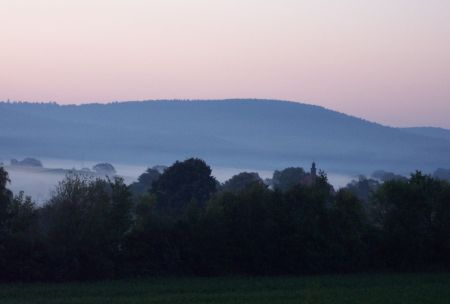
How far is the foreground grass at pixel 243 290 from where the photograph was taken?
84.2 feet

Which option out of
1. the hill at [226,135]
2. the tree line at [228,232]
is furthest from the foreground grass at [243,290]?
the hill at [226,135]

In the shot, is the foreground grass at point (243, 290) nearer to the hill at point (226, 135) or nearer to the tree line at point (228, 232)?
the tree line at point (228, 232)

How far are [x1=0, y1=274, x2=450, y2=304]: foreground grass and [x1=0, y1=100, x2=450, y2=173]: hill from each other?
103m

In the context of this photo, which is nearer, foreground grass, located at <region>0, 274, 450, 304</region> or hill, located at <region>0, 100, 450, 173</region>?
foreground grass, located at <region>0, 274, 450, 304</region>

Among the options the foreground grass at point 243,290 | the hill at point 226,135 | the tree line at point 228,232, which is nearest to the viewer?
the foreground grass at point 243,290

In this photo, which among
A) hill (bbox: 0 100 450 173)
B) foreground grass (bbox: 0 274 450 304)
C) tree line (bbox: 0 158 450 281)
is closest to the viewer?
foreground grass (bbox: 0 274 450 304)

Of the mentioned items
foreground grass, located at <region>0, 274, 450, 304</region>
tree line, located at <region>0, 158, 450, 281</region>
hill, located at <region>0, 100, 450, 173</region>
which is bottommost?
foreground grass, located at <region>0, 274, 450, 304</region>

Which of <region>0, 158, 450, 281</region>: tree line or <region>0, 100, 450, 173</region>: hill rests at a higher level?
<region>0, 100, 450, 173</region>: hill

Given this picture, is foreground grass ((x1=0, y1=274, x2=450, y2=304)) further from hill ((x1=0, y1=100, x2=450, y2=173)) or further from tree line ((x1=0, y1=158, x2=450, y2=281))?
hill ((x1=0, y1=100, x2=450, y2=173))

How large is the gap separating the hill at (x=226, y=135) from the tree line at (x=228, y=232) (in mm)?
97063

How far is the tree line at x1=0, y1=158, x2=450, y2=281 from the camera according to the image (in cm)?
3288

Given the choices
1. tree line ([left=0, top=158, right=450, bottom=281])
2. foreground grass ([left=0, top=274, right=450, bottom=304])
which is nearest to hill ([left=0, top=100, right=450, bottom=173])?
tree line ([left=0, top=158, right=450, bottom=281])

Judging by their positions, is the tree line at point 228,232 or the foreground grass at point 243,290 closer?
the foreground grass at point 243,290

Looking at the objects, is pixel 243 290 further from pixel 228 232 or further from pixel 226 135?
pixel 226 135
